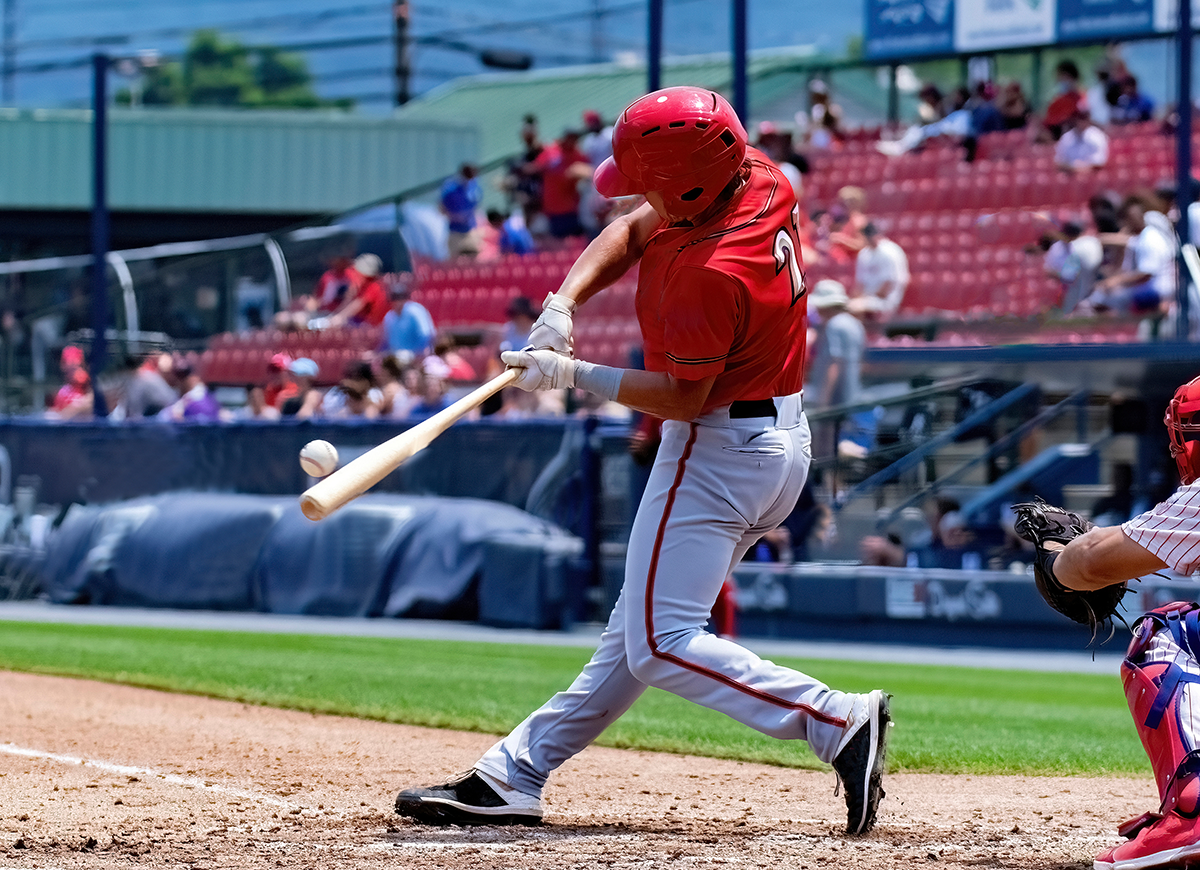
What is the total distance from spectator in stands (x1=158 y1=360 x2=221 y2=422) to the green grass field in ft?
10.8

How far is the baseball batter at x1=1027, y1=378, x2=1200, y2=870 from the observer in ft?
11.0

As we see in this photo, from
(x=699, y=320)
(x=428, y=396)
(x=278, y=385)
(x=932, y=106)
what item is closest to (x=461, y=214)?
(x=932, y=106)

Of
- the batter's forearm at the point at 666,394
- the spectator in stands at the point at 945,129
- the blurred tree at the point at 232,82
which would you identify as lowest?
the batter's forearm at the point at 666,394

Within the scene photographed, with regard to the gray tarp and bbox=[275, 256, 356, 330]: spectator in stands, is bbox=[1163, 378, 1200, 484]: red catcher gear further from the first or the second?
bbox=[275, 256, 356, 330]: spectator in stands

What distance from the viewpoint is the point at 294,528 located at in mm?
11945

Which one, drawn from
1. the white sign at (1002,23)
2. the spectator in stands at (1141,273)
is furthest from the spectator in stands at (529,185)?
the spectator in stands at (1141,273)

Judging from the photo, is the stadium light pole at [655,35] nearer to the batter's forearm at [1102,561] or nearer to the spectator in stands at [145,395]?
the spectator in stands at [145,395]

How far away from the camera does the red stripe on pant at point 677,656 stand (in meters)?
3.93

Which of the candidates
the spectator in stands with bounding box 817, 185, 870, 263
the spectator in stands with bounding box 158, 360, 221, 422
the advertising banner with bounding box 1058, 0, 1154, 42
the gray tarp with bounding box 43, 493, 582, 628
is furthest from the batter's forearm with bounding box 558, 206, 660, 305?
the advertising banner with bounding box 1058, 0, 1154, 42

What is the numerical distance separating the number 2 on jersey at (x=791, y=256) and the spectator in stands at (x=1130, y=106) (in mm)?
14956

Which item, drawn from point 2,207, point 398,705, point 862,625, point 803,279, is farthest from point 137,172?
point 803,279

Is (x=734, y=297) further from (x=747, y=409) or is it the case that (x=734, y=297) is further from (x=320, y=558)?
(x=320, y=558)

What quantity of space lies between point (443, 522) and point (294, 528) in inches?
47.8

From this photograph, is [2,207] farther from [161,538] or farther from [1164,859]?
[1164,859]
